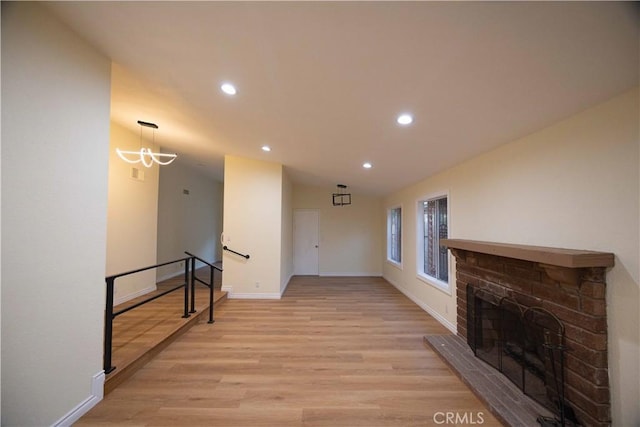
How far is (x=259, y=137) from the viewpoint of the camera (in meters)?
3.45

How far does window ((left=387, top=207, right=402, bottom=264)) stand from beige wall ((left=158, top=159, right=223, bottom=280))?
5.42 metres

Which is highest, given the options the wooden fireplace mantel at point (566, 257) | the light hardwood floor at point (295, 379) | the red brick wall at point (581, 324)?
the wooden fireplace mantel at point (566, 257)

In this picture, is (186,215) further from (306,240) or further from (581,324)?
(581,324)

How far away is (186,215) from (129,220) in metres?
2.47

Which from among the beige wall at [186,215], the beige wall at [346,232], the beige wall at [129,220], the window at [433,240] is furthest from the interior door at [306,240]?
the beige wall at [129,220]

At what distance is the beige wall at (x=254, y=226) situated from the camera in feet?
15.8

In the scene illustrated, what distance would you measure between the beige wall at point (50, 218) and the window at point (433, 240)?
3.98 metres

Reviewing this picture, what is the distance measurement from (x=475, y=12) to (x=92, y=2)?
7.07 ft

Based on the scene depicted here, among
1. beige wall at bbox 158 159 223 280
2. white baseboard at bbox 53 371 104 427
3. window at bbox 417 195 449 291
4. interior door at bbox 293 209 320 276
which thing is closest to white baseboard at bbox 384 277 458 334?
window at bbox 417 195 449 291

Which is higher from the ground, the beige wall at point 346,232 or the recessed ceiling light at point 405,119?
the recessed ceiling light at point 405,119

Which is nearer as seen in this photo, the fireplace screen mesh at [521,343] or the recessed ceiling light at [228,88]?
the fireplace screen mesh at [521,343]

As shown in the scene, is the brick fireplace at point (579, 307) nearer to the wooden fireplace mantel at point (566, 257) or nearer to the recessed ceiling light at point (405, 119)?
the wooden fireplace mantel at point (566, 257)

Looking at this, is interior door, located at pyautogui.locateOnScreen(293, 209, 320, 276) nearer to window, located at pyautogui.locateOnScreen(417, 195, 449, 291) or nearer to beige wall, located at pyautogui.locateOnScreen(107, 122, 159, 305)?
window, located at pyautogui.locateOnScreen(417, 195, 449, 291)

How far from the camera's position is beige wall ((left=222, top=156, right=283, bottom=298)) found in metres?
4.81
